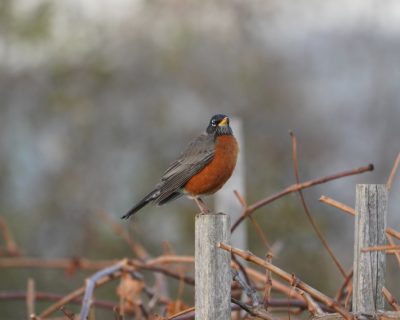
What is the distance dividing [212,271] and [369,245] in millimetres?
382

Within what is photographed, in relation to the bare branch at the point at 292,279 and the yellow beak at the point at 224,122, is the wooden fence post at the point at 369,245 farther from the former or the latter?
the yellow beak at the point at 224,122

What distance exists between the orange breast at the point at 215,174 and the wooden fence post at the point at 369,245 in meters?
1.64

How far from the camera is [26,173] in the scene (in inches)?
444

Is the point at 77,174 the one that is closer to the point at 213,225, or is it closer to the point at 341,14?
the point at 341,14

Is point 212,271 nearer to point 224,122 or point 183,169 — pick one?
point 183,169

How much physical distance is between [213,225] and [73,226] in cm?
839

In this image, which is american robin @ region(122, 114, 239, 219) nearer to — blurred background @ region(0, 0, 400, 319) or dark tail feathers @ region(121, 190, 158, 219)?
dark tail feathers @ region(121, 190, 158, 219)

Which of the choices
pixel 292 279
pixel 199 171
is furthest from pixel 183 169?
pixel 292 279

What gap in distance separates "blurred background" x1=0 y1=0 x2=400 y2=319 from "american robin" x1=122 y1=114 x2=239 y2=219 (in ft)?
17.8

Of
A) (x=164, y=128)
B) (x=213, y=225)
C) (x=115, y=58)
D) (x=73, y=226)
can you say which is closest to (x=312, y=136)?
(x=164, y=128)

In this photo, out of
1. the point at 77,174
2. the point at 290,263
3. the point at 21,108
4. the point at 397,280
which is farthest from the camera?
the point at 21,108

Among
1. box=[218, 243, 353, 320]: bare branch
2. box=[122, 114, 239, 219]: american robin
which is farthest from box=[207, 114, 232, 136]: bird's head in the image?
box=[218, 243, 353, 320]: bare branch

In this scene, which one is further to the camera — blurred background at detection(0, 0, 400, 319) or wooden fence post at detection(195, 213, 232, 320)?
blurred background at detection(0, 0, 400, 319)

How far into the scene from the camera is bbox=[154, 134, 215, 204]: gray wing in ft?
11.6
